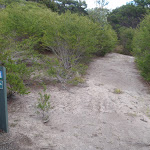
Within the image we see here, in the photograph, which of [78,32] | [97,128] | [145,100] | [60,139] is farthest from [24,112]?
[78,32]

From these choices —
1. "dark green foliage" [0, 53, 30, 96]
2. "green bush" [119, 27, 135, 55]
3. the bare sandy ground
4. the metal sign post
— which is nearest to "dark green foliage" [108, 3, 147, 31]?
"green bush" [119, 27, 135, 55]

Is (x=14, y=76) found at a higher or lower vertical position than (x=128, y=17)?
lower

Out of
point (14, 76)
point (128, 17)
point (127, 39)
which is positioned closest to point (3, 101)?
point (14, 76)

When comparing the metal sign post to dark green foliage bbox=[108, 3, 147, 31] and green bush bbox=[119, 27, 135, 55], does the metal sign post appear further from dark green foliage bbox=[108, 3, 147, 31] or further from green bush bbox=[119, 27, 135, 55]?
dark green foliage bbox=[108, 3, 147, 31]

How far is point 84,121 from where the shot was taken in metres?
5.16

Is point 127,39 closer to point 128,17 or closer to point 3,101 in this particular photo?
point 128,17

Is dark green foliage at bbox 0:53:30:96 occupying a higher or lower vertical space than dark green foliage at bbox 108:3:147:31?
A: lower

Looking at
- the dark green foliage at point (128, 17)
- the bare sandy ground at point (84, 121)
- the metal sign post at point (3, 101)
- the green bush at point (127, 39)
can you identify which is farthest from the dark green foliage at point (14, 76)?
the dark green foliage at point (128, 17)

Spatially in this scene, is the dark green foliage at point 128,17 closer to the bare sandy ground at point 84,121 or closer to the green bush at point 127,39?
the green bush at point 127,39

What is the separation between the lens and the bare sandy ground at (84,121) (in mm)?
4004

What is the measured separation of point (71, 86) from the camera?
8258 millimetres

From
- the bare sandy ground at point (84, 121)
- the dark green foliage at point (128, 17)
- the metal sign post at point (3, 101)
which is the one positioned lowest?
the bare sandy ground at point (84, 121)

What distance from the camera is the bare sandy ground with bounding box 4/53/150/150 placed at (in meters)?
4.00

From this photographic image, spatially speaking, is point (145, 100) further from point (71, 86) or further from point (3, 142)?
point (3, 142)
